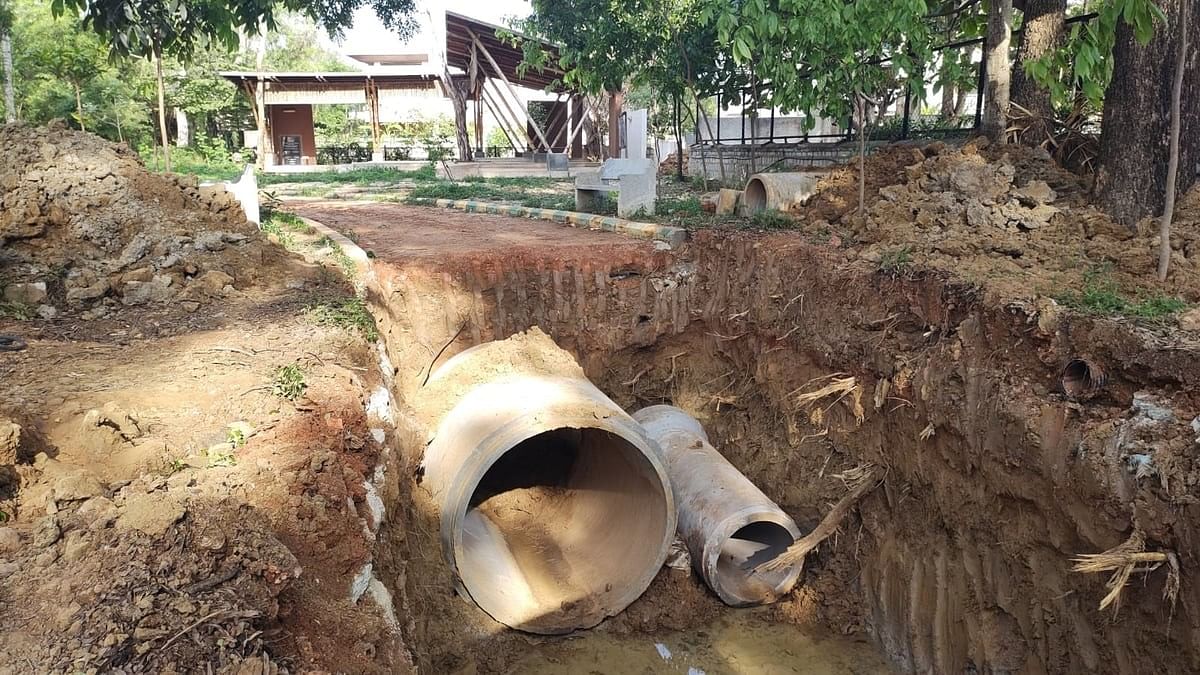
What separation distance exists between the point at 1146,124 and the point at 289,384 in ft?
24.2

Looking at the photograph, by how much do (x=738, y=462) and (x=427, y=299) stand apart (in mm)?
3881

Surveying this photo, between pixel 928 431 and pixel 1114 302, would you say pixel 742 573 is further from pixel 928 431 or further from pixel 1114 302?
pixel 1114 302

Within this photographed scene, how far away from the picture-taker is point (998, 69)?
341 inches

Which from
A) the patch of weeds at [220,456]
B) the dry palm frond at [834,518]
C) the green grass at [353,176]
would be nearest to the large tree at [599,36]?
the green grass at [353,176]

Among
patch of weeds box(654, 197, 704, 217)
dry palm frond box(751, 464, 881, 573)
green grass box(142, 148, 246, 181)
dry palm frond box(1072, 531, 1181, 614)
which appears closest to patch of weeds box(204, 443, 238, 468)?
dry palm frond box(1072, 531, 1181, 614)

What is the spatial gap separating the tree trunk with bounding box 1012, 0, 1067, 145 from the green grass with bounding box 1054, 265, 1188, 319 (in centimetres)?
380

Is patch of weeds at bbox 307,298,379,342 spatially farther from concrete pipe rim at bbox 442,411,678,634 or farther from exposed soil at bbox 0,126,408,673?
concrete pipe rim at bbox 442,411,678,634

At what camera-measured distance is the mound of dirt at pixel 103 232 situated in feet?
20.0

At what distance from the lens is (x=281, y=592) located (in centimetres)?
286

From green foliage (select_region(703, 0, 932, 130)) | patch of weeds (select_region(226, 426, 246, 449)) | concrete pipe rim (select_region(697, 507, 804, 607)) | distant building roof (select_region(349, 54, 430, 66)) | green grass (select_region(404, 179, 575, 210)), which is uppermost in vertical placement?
distant building roof (select_region(349, 54, 430, 66))

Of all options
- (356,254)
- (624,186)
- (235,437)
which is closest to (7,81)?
(356,254)

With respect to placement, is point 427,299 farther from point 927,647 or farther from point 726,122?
point 726,122

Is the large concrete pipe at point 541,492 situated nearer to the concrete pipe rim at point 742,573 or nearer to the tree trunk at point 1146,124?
the concrete pipe rim at point 742,573

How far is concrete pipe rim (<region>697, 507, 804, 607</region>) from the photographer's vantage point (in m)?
6.66
